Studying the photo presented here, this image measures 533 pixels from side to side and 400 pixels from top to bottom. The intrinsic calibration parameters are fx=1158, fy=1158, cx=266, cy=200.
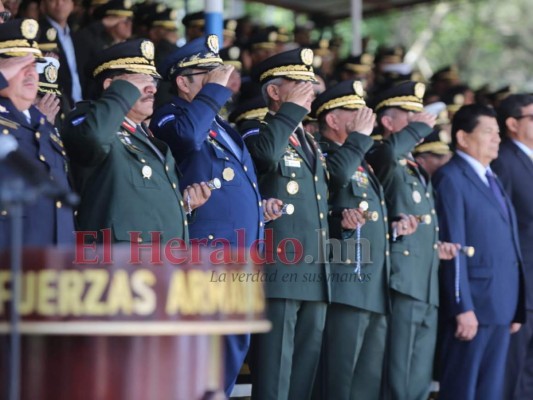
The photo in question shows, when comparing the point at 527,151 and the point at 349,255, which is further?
the point at 527,151

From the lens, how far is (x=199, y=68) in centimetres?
560

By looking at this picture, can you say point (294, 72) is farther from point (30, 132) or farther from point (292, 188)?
point (30, 132)

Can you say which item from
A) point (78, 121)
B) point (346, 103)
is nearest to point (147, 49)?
point (78, 121)

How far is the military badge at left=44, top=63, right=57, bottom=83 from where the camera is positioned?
17.8ft

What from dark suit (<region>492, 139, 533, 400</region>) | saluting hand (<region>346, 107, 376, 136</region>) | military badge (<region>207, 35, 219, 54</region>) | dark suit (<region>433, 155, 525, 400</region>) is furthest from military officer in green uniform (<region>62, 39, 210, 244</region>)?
dark suit (<region>492, 139, 533, 400</region>)

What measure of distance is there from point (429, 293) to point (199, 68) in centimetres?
212

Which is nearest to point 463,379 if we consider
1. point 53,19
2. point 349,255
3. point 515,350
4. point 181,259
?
point 515,350

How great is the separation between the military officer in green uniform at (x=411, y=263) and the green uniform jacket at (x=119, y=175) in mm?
1899

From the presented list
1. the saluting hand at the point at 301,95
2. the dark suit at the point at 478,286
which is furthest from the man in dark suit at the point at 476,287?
the saluting hand at the point at 301,95

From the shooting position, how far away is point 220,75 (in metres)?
5.34

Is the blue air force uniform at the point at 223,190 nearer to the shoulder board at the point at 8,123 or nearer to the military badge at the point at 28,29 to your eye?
the military badge at the point at 28,29

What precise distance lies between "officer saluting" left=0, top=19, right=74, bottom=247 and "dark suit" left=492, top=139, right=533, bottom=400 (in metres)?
3.61

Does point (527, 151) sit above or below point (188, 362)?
above

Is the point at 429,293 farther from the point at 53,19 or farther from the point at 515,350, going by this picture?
the point at 53,19
